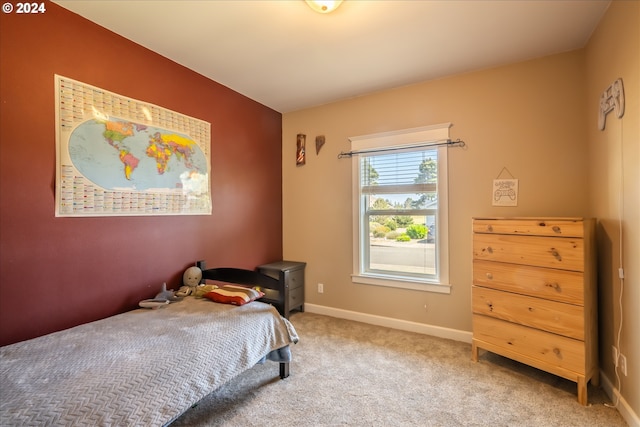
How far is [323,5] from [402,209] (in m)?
1.99

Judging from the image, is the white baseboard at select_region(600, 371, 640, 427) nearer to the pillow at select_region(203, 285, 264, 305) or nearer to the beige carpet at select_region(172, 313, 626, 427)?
the beige carpet at select_region(172, 313, 626, 427)

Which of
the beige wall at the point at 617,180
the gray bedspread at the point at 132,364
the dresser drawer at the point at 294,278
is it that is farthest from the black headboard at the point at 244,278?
the beige wall at the point at 617,180

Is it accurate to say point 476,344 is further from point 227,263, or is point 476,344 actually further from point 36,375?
point 36,375

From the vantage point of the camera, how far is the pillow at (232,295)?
221 centimetres

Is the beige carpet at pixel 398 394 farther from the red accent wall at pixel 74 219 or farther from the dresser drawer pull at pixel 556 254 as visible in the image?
the red accent wall at pixel 74 219

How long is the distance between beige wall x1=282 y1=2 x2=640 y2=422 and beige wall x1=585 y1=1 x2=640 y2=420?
1 centimetres

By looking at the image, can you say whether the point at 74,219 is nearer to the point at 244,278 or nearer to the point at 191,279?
the point at 191,279

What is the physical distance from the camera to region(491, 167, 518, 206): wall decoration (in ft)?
8.25

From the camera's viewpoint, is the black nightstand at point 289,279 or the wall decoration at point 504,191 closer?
the wall decoration at point 504,191

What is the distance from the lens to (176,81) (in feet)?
8.32

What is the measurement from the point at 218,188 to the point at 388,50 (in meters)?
1.98

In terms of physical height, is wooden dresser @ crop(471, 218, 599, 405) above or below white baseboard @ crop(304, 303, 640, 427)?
above

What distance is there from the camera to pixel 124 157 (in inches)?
84.9

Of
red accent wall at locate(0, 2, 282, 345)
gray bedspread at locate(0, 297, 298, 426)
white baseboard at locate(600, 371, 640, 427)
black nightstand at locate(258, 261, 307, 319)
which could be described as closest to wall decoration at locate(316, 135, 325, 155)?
red accent wall at locate(0, 2, 282, 345)
